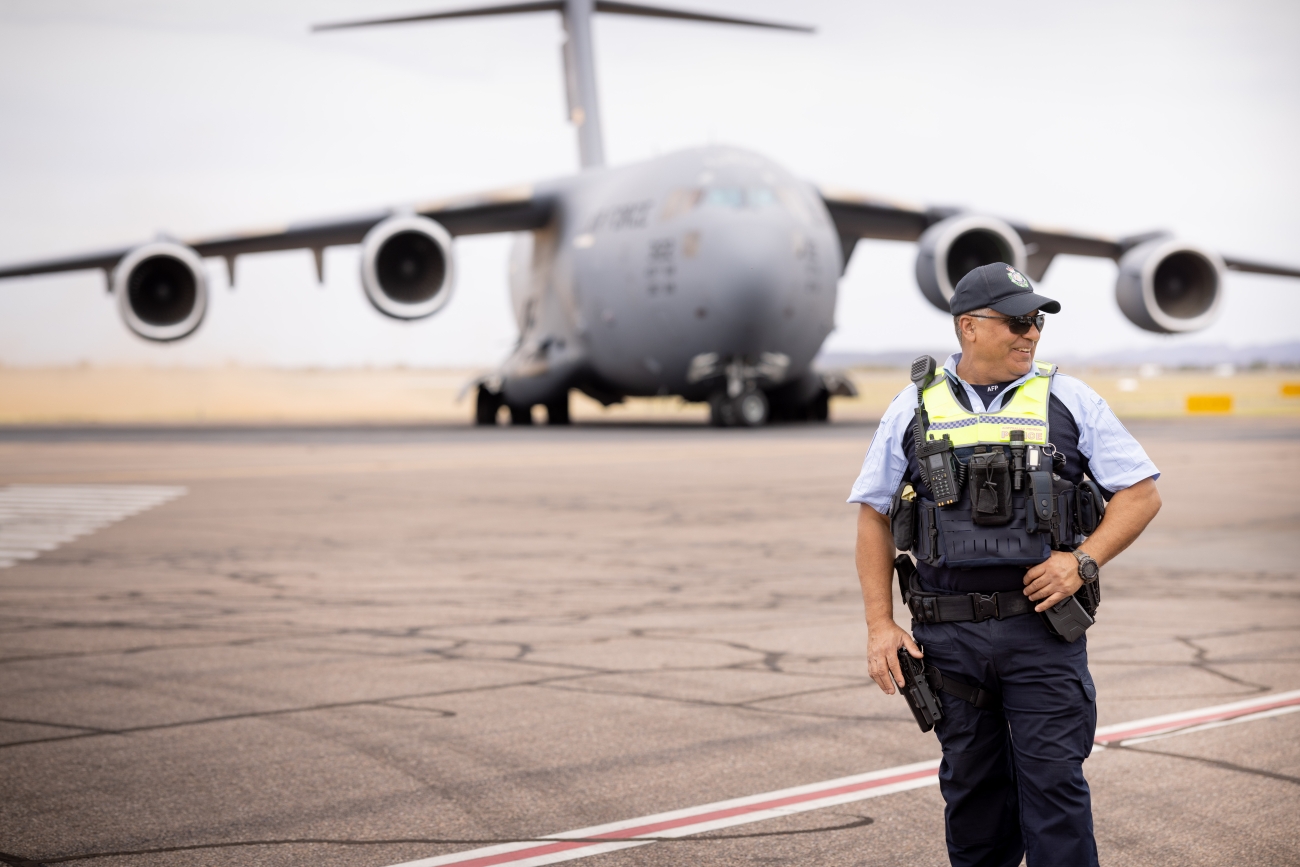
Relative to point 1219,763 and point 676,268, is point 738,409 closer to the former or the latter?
point 676,268

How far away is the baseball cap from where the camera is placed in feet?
10.6

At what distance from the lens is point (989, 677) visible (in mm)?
3207

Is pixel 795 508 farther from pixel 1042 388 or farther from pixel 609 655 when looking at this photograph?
pixel 1042 388

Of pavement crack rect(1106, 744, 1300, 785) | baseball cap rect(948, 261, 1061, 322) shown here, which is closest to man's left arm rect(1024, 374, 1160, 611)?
baseball cap rect(948, 261, 1061, 322)

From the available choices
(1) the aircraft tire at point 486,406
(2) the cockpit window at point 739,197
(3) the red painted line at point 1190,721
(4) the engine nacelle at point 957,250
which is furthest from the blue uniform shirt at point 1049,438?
(1) the aircraft tire at point 486,406

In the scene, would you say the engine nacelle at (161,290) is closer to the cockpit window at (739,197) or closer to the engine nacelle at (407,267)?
the engine nacelle at (407,267)

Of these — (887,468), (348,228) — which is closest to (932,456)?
(887,468)

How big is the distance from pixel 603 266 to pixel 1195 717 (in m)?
20.0

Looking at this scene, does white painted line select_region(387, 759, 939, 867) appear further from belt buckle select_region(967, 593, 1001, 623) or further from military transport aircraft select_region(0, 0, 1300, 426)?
military transport aircraft select_region(0, 0, 1300, 426)

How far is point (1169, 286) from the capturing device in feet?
83.7

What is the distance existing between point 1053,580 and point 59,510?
1140cm

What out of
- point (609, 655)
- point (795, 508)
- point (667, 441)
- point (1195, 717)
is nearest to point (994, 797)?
point (1195, 717)

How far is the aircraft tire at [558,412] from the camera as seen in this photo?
2896 centimetres

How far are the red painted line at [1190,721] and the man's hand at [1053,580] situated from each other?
74.7 inches
